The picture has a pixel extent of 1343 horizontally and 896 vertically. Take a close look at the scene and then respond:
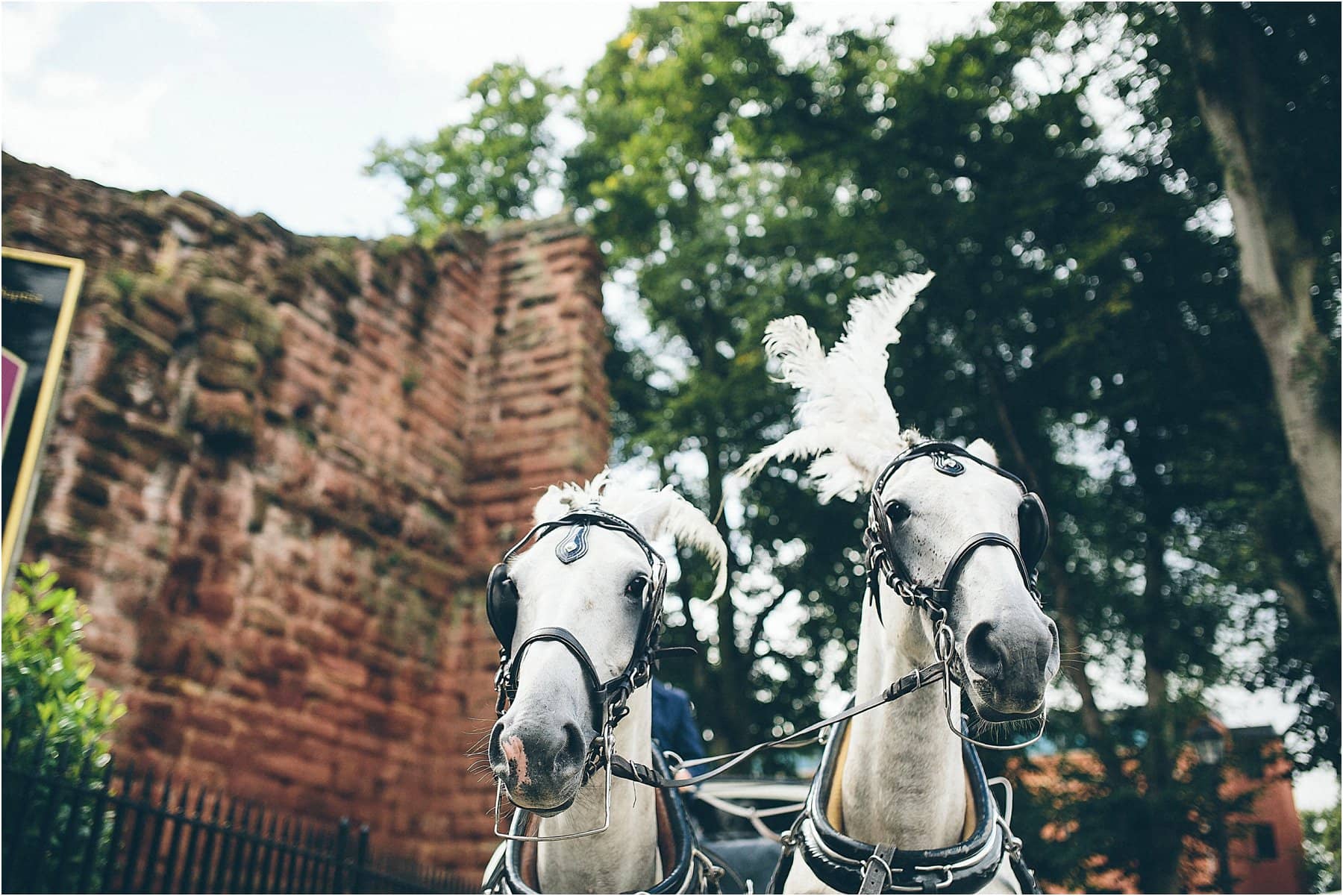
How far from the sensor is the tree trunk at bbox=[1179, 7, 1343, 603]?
24.7 ft

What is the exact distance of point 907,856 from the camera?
2.71 m

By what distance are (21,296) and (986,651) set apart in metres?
4.16

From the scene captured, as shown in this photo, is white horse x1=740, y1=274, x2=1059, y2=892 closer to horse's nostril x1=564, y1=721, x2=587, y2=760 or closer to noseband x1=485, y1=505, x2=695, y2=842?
noseband x1=485, y1=505, x2=695, y2=842

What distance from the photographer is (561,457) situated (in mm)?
8203

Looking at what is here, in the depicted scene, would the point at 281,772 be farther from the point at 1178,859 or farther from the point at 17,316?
the point at 1178,859

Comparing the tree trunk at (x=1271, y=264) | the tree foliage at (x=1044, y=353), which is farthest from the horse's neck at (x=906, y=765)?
the tree foliage at (x=1044, y=353)

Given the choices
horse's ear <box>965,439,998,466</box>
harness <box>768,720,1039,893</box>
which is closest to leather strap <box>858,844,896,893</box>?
harness <box>768,720,1039,893</box>

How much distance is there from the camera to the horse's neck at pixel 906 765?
9.05 feet

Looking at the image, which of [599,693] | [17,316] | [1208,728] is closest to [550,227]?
[17,316]

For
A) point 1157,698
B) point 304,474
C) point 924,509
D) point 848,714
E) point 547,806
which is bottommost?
point 547,806

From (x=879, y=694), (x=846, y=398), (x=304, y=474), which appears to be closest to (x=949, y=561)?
(x=879, y=694)

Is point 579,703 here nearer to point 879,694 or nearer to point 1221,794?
point 879,694

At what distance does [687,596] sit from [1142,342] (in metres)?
7.56

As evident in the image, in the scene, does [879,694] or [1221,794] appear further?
[1221,794]
